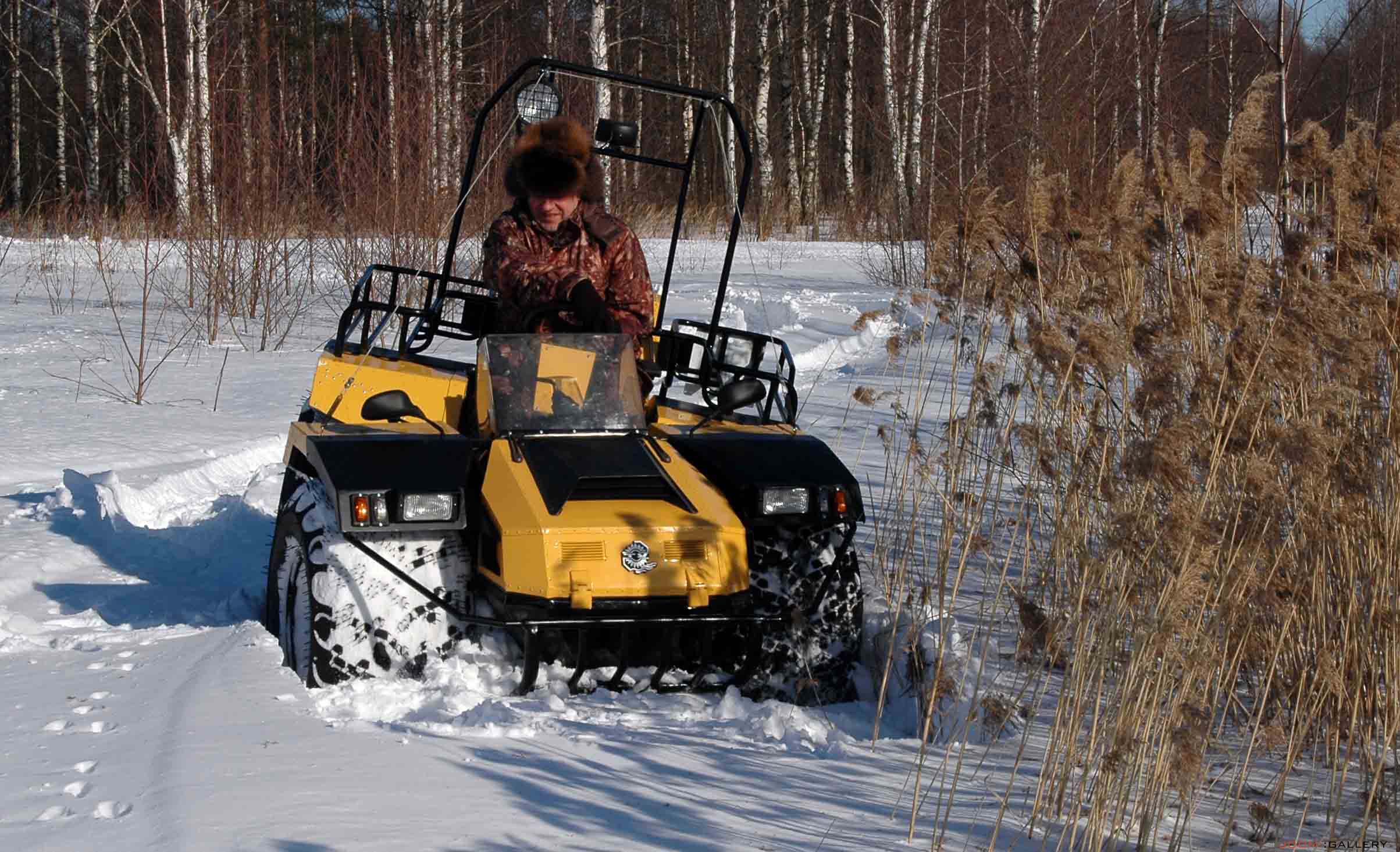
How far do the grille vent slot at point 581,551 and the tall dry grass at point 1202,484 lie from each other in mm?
870

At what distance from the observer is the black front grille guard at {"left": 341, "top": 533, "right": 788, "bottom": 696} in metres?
4.17

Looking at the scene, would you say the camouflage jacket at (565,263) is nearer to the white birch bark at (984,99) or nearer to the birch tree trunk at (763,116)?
the white birch bark at (984,99)

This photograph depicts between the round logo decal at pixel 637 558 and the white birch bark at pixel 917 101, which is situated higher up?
the white birch bark at pixel 917 101

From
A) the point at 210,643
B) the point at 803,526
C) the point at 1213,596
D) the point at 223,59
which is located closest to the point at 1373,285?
the point at 1213,596

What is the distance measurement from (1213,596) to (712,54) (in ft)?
92.6

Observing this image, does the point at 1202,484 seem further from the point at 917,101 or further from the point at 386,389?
the point at 917,101

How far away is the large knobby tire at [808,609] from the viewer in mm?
4559

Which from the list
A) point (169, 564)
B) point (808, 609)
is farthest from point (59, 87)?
point (808, 609)

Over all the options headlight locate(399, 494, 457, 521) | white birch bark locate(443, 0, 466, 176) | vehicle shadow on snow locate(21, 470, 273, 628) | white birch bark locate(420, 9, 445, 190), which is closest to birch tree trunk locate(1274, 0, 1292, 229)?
headlight locate(399, 494, 457, 521)

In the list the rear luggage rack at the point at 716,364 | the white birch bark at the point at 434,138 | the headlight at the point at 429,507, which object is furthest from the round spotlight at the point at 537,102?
the white birch bark at the point at 434,138

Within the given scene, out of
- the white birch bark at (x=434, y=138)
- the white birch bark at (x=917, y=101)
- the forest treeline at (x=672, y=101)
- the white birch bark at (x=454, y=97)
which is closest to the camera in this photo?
the forest treeline at (x=672, y=101)

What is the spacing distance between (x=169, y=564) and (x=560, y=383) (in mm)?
2151

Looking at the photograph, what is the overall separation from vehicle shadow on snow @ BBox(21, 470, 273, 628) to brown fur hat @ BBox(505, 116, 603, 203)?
179cm

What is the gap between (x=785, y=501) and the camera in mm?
4527
